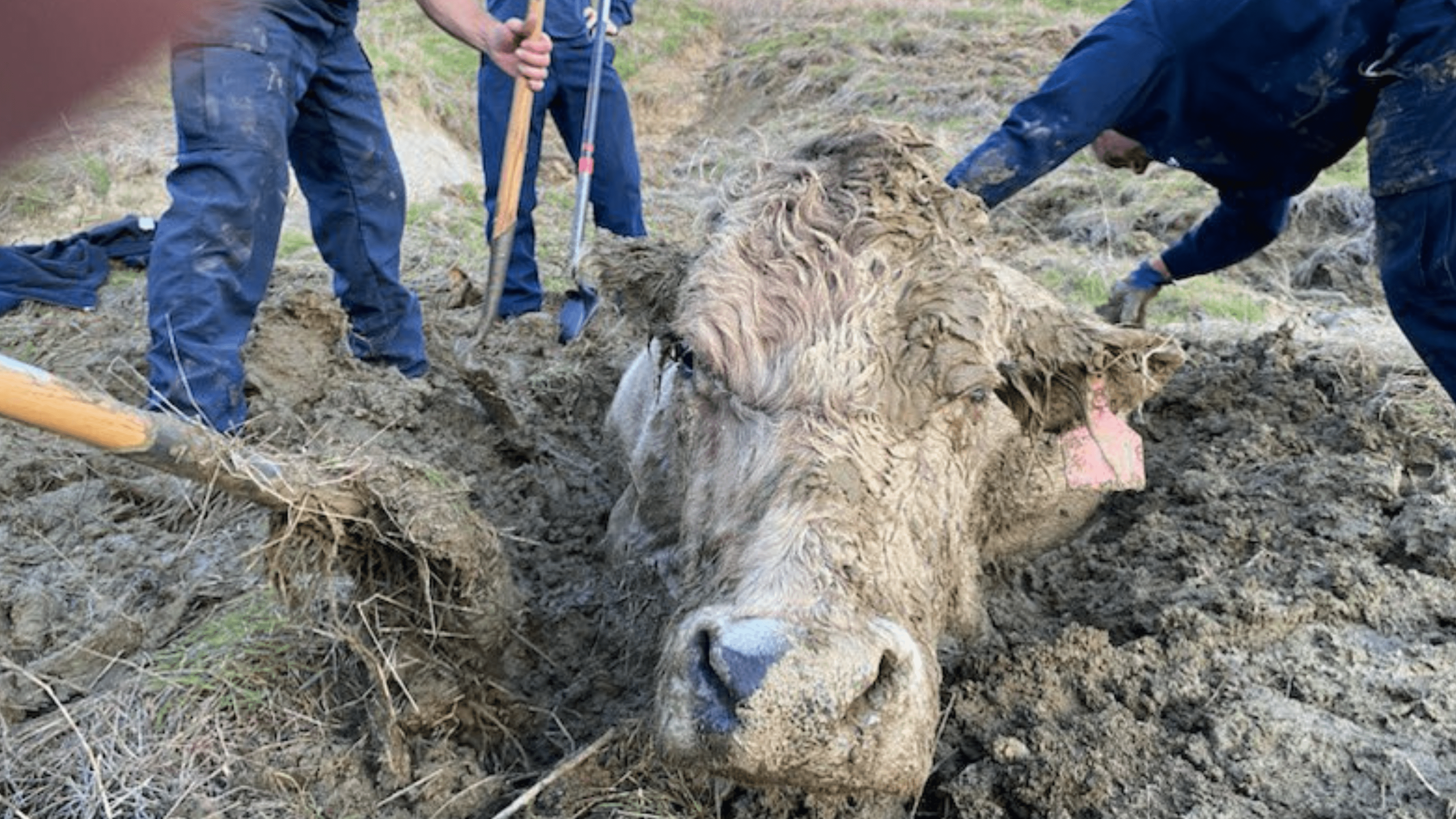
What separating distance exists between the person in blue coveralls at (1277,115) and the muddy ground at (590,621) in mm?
617

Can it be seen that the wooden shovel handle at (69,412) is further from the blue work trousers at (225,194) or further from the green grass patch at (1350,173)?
the green grass patch at (1350,173)

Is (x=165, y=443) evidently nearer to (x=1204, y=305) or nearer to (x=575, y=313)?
(x=575, y=313)

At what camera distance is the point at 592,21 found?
770 cm

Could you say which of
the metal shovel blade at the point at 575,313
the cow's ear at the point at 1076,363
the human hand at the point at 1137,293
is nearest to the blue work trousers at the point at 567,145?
the metal shovel blade at the point at 575,313

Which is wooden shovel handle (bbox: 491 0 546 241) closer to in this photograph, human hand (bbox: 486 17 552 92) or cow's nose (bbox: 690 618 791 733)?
human hand (bbox: 486 17 552 92)

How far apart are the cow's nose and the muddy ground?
768 millimetres

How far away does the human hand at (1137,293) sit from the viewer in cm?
672

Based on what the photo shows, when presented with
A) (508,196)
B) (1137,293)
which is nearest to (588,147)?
(508,196)

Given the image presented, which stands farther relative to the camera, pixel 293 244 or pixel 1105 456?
pixel 293 244

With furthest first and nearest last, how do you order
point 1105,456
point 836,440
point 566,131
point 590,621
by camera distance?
point 566,131
point 590,621
point 1105,456
point 836,440

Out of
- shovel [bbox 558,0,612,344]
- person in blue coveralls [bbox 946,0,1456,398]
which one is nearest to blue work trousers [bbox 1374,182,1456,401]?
person in blue coveralls [bbox 946,0,1456,398]

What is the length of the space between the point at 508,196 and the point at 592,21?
8.12 feet

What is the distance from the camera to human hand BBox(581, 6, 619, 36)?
25.1 ft

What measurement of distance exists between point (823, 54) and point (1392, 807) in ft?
69.8
